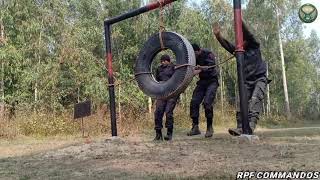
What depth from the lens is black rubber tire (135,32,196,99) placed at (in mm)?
6820

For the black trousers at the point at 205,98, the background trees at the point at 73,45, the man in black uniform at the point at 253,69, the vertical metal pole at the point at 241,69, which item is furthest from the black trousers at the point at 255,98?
the background trees at the point at 73,45

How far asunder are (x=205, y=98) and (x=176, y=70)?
3.56 ft

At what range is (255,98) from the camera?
6738 millimetres

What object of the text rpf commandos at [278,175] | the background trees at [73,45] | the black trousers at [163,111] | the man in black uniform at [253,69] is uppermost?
the background trees at [73,45]

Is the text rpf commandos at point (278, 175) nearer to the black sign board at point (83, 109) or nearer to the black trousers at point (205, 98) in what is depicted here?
the black trousers at point (205, 98)

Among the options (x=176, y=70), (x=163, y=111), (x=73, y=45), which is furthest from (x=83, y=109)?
(x=73, y=45)

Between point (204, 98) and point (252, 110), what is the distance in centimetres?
131

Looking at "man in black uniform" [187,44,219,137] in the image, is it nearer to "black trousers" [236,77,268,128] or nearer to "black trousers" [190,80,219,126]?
"black trousers" [190,80,219,126]

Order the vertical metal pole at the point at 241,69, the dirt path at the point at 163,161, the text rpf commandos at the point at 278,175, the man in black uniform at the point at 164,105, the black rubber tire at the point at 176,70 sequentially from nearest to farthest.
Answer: the text rpf commandos at the point at 278,175, the dirt path at the point at 163,161, the vertical metal pole at the point at 241,69, the black rubber tire at the point at 176,70, the man in black uniform at the point at 164,105

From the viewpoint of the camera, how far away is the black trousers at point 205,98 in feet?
25.3

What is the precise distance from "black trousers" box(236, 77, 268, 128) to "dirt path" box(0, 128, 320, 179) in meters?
0.57

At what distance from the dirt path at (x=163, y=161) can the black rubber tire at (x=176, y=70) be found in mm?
1068

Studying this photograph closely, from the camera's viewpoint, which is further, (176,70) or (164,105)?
(164,105)

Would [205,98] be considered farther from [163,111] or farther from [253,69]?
[253,69]
